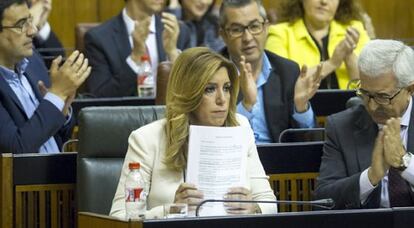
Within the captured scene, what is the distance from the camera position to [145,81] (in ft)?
22.5

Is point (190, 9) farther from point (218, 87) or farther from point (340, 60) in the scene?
point (218, 87)

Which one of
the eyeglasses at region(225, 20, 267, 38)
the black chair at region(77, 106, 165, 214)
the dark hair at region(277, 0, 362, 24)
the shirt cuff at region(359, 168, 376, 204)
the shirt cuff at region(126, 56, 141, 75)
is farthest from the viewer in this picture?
the dark hair at region(277, 0, 362, 24)

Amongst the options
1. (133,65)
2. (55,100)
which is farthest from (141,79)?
(55,100)

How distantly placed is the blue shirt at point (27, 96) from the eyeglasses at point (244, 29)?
3.26ft

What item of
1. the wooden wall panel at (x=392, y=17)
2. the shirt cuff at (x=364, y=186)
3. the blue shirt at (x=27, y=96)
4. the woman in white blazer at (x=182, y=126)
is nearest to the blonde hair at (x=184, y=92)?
the woman in white blazer at (x=182, y=126)

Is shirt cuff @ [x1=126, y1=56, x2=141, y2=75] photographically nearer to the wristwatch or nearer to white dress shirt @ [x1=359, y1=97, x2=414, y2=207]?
white dress shirt @ [x1=359, y1=97, x2=414, y2=207]

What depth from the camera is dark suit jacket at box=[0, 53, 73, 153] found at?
5266 mm

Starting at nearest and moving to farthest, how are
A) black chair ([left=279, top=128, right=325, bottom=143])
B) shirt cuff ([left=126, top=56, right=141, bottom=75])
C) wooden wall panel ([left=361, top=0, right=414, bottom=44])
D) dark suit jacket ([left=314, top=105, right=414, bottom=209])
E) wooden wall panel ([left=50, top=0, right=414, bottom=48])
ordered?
1. dark suit jacket ([left=314, top=105, right=414, bottom=209])
2. black chair ([left=279, top=128, right=325, bottom=143])
3. shirt cuff ([left=126, top=56, right=141, bottom=75])
4. wooden wall panel ([left=50, top=0, right=414, bottom=48])
5. wooden wall panel ([left=361, top=0, right=414, bottom=44])

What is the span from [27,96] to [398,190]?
185 centimetres

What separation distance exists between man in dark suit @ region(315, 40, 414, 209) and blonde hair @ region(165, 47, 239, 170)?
484 millimetres

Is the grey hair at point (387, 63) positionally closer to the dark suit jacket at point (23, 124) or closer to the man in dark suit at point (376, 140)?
the man in dark suit at point (376, 140)

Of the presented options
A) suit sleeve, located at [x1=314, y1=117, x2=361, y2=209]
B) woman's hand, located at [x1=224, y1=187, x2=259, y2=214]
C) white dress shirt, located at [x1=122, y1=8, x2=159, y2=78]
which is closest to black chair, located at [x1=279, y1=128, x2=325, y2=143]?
suit sleeve, located at [x1=314, y1=117, x2=361, y2=209]

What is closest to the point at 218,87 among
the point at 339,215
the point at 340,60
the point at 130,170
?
the point at 130,170

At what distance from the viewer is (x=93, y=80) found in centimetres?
699
